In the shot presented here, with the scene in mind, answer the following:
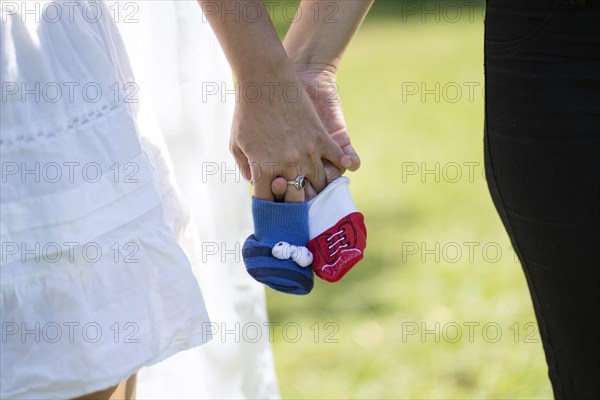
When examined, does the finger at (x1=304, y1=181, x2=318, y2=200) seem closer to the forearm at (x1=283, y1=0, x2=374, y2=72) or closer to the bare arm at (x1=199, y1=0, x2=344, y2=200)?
the bare arm at (x1=199, y1=0, x2=344, y2=200)

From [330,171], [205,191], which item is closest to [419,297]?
[205,191]

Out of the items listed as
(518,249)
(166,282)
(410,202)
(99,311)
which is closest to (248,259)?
(166,282)

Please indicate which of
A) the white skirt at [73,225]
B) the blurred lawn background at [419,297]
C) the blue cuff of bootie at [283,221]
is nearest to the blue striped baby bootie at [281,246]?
the blue cuff of bootie at [283,221]

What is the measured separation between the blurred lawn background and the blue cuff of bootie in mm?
1386

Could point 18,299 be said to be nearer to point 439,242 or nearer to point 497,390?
point 497,390

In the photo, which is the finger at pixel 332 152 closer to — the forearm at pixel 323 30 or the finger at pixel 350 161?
the finger at pixel 350 161

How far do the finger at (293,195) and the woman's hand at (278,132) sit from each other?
0.02 metres

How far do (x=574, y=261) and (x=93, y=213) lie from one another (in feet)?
2.06

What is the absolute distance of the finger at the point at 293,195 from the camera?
4.51 ft

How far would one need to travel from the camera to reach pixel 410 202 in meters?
4.14

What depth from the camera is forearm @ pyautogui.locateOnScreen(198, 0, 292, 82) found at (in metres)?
1.32

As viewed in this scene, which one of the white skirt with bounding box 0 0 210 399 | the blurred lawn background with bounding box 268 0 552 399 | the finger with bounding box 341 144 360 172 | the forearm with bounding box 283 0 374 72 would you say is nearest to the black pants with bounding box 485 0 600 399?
the finger with bounding box 341 144 360 172

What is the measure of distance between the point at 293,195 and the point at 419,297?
1972 mm

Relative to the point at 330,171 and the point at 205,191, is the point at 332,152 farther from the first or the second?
the point at 205,191
